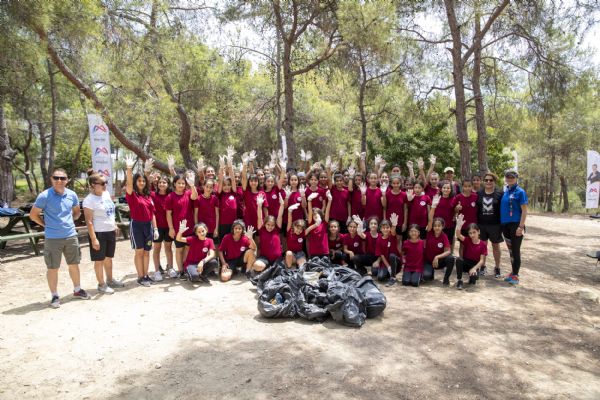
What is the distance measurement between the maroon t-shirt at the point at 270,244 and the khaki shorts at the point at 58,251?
2449 mm

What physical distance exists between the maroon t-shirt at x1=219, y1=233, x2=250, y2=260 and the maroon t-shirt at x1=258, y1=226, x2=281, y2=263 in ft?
0.76

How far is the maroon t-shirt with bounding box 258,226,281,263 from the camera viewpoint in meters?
5.92

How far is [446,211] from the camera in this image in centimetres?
616

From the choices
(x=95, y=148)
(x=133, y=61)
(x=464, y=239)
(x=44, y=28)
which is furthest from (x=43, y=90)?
(x=464, y=239)

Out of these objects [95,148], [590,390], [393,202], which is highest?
[95,148]

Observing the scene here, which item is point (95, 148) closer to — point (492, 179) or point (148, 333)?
point (148, 333)

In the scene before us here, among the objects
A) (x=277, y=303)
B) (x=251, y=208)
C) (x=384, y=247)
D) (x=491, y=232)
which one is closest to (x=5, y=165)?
(x=251, y=208)

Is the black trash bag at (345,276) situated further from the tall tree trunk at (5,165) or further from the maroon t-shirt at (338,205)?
the tall tree trunk at (5,165)

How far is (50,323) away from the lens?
162 inches

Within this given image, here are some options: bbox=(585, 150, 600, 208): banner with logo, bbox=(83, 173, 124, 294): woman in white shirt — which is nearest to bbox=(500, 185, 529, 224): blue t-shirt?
bbox=(83, 173, 124, 294): woman in white shirt

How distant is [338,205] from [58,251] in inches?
158

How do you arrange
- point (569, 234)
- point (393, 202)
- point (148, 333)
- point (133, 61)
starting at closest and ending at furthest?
1. point (148, 333)
2. point (393, 202)
3. point (133, 61)
4. point (569, 234)

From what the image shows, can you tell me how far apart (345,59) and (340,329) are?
766 centimetres

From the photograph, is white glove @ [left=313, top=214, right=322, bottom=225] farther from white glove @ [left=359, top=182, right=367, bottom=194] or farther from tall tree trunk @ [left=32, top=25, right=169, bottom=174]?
tall tree trunk @ [left=32, top=25, right=169, bottom=174]
